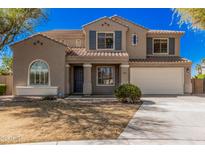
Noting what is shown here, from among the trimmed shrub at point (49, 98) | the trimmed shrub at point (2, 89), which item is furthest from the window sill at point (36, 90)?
the trimmed shrub at point (2, 89)

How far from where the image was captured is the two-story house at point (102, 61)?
1777 centimetres

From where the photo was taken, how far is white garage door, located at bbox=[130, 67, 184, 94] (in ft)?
65.9

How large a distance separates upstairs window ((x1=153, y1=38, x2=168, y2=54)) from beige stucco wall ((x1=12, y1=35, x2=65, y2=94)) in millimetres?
9760

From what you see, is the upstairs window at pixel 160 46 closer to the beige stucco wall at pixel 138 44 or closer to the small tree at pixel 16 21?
the beige stucco wall at pixel 138 44

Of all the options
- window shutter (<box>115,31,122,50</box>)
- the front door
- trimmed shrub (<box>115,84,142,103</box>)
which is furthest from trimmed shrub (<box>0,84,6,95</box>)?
trimmed shrub (<box>115,84,142,103</box>)

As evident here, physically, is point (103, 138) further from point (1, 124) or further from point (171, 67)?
point (171, 67)

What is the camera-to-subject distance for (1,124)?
799 centimetres

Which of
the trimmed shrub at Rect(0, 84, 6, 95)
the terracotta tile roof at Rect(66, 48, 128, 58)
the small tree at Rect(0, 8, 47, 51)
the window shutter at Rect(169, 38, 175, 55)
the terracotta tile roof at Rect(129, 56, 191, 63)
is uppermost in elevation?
the small tree at Rect(0, 8, 47, 51)

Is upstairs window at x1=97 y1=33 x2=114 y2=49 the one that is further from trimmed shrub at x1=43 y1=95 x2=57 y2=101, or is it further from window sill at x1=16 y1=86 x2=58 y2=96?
trimmed shrub at x1=43 y1=95 x2=57 y2=101

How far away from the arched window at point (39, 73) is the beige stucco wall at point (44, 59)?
33 cm

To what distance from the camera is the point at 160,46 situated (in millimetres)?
21812

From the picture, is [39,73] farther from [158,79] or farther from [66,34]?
[158,79]

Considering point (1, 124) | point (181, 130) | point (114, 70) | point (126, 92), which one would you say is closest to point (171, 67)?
point (114, 70)

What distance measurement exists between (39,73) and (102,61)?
18.1 ft
